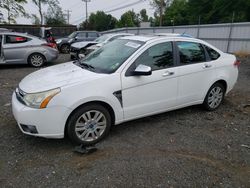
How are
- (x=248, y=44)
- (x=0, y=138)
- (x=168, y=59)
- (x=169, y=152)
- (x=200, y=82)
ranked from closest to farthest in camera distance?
(x=169, y=152) < (x=0, y=138) < (x=168, y=59) < (x=200, y=82) < (x=248, y=44)

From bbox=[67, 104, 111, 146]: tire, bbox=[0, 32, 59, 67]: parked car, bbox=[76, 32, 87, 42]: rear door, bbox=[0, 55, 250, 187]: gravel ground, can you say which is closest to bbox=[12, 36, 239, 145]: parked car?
bbox=[67, 104, 111, 146]: tire

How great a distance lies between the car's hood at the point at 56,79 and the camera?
3.04m

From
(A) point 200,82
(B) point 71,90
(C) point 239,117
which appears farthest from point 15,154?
(C) point 239,117

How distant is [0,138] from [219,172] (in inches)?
127

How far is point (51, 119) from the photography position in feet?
9.58

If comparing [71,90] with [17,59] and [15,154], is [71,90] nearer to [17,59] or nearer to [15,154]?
[15,154]

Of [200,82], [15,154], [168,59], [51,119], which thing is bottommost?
[15,154]

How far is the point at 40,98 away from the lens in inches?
114

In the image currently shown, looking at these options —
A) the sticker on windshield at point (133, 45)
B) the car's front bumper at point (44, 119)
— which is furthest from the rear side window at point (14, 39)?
the car's front bumper at point (44, 119)

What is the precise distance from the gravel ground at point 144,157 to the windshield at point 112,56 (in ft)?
3.62

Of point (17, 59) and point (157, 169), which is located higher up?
point (17, 59)

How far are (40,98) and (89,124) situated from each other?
77cm

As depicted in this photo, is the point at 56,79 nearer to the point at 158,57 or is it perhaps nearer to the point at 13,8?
the point at 158,57

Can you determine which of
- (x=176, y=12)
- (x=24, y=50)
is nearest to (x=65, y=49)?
(x=24, y=50)
